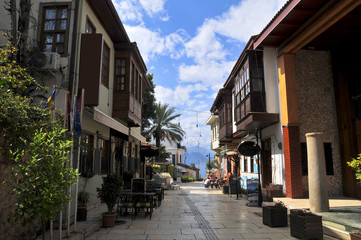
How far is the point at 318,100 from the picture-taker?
11.8 meters

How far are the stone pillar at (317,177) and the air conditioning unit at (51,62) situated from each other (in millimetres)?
7755

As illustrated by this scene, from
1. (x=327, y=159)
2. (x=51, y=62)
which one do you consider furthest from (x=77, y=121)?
(x=327, y=159)

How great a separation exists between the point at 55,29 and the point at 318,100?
34.6 ft

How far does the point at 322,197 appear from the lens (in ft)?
24.6

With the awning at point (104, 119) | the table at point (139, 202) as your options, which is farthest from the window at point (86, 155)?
the table at point (139, 202)

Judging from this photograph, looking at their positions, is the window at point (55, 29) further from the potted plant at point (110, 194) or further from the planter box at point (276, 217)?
the planter box at point (276, 217)

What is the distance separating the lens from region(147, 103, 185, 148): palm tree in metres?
31.9

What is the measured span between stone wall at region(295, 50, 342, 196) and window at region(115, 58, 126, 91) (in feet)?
25.3

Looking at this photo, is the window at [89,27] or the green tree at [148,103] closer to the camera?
the window at [89,27]

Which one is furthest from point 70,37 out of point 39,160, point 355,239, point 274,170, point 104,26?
point 274,170

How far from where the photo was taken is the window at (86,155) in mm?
9694

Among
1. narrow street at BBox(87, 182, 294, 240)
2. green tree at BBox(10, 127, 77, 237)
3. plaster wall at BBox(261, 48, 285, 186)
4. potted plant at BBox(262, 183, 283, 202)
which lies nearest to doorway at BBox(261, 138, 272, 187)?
plaster wall at BBox(261, 48, 285, 186)

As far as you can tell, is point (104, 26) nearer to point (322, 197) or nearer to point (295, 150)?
point (295, 150)

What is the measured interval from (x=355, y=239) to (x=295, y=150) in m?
6.65
